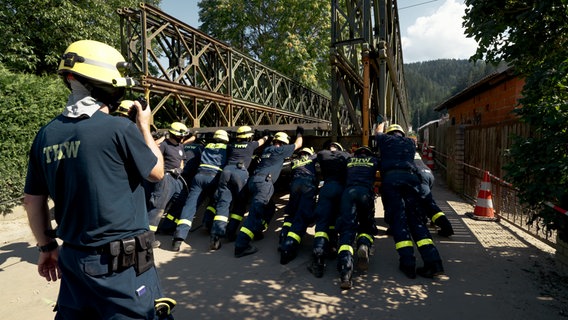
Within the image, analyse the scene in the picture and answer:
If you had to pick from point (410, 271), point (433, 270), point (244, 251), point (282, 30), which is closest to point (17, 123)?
point (244, 251)

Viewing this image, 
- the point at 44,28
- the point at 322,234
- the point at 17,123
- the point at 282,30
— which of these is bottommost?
the point at 322,234

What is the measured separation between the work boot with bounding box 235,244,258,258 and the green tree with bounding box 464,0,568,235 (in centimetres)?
348

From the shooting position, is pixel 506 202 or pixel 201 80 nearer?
pixel 506 202

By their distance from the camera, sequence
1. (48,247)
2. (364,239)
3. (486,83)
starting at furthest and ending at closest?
(486,83) → (364,239) → (48,247)

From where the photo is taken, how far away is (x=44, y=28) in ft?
38.9

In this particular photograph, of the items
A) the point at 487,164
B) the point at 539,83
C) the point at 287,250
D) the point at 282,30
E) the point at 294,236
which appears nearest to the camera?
the point at 539,83

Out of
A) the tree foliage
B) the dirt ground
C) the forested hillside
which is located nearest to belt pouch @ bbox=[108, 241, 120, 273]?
the dirt ground

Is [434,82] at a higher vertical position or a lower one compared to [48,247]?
higher

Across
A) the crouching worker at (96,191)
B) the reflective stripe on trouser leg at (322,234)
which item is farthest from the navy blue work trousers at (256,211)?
the crouching worker at (96,191)

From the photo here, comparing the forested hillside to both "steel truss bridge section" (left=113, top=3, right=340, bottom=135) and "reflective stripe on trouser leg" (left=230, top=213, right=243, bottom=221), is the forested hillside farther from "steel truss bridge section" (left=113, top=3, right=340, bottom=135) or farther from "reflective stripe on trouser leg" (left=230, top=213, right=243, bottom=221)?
"reflective stripe on trouser leg" (left=230, top=213, right=243, bottom=221)

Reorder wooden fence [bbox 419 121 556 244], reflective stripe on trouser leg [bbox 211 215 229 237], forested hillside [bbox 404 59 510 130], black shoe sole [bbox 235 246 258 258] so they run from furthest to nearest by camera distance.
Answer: forested hillside [bbox 404 59 510 130], wooden fence [bbox 419 121 556 244], reflective stripe on trouser leg [bbox 211 215 229 237], black shoe sole [bbox 235 246 258 258]

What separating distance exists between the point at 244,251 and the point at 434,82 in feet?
482

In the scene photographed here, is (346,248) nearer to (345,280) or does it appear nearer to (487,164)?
(345,280)

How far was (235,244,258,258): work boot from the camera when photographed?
475 centimetres
